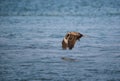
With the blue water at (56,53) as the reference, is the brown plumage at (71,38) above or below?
above

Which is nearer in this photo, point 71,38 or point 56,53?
point 71,38

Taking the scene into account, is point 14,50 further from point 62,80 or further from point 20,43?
point 62,80

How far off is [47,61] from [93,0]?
4087cm

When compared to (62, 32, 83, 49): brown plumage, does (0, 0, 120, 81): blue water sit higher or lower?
lower

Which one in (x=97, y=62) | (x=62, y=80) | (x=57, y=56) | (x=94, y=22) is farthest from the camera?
(x=94, y=22)

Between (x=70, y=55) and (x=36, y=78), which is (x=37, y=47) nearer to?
(x=70, y=55)

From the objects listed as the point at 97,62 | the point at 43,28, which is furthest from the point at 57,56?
the point at 43,28

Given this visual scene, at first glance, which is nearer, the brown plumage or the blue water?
the blue water

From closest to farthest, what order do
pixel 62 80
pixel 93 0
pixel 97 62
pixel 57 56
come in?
pixel 62 80, pixel 97 62, pixel 57 56, pixel 93 0

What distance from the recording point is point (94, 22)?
29266 millimetres

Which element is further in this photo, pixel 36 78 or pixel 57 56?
pixel 57 56

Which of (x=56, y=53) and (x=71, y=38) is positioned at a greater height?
(x=71, y=38)

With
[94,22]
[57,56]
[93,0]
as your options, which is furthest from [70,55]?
[93,0]

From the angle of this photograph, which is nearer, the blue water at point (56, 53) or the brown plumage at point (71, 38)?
the blue water at point (56, 53)
